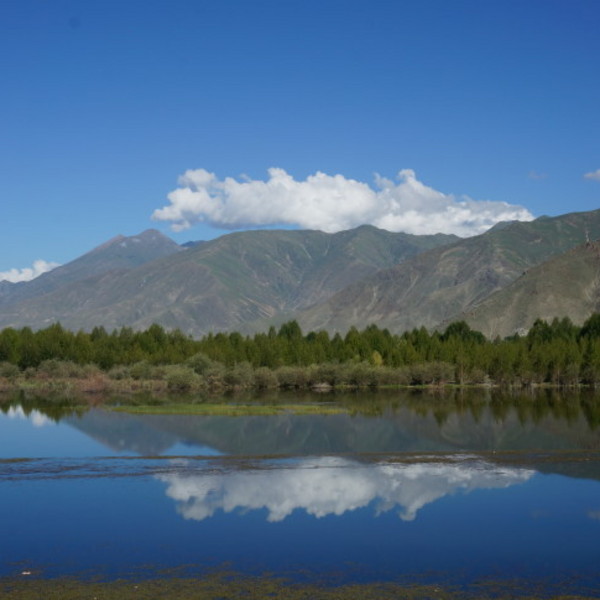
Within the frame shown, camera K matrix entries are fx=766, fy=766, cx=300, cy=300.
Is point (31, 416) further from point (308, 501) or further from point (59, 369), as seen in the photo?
point (59, 369)

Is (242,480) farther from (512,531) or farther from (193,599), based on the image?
(193,599)

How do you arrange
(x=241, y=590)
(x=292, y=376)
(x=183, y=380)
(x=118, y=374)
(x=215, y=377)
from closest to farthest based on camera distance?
(x=241, y=590) → (x=183, y=380) → (x=118, y=374) → (x=215, y=377) → (x=292, y=376)

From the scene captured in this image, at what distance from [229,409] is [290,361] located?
194ft

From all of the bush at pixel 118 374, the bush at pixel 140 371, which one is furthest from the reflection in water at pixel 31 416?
the bush at pixel 118 374

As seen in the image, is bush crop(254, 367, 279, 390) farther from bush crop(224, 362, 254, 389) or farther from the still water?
the still water

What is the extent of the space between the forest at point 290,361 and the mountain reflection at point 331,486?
71.1m

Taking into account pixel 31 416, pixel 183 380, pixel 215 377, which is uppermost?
pixel 183 380

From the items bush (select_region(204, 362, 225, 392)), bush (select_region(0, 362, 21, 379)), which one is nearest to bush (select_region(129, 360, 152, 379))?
bush (select_region(204, 362, 225, 392))

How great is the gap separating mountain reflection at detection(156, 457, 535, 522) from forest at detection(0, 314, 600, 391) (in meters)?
71.1

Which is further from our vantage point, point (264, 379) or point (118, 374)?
point (264, 379)

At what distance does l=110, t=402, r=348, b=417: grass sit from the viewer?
2997 inches

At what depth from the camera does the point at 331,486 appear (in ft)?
→ 131

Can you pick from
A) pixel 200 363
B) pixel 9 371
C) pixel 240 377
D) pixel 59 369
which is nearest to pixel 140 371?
pixel 200 363

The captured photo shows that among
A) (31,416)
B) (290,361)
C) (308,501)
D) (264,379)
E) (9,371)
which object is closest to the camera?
(308,501)
